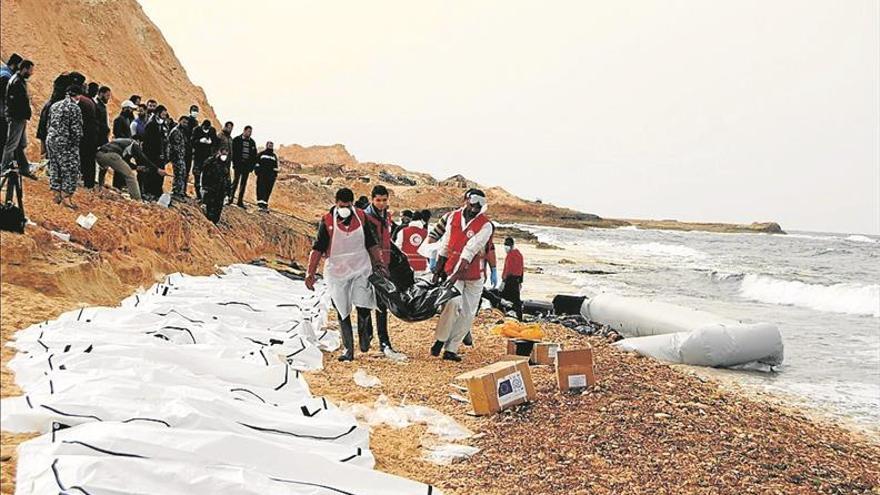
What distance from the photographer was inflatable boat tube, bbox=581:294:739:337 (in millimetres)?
11352

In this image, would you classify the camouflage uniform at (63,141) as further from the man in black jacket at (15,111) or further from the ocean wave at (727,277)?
the ocean wave at (727,277)

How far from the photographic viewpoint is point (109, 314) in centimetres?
566

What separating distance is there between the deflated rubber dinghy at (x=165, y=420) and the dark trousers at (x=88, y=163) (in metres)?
3.96

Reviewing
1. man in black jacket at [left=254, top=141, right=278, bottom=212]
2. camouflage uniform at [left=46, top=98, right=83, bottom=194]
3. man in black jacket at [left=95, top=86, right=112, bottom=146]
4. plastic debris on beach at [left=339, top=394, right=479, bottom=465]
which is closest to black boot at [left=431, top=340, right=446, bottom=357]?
plastic debris on beach at [left=339, top=394, right=479, bottom=465]

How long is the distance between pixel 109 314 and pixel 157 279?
385cm

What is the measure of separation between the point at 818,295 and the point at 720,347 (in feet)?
49.8

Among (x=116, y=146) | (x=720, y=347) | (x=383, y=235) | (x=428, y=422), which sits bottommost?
(x=720, y=347)

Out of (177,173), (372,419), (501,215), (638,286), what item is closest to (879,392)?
(372,419)

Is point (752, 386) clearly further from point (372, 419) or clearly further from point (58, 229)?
point (58, 229)

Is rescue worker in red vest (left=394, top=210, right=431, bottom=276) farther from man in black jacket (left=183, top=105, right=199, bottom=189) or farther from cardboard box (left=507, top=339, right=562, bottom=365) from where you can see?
man in black jacket (left=183, top=105, right=199, bottom=189)

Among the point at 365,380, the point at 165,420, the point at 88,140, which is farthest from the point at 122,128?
the point at 165,420

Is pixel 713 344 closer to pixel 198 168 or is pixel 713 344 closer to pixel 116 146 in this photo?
pixel 116 146

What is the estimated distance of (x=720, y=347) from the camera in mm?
10016

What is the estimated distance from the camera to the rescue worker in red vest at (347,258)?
7.23m
